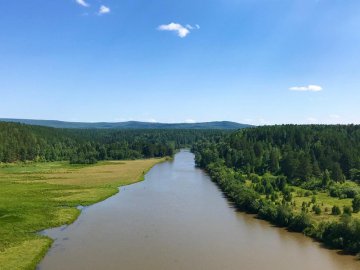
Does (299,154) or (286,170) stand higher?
(299,154)

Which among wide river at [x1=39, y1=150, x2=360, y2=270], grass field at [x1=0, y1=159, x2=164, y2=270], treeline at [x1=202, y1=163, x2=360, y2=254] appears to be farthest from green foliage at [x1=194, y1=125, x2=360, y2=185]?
grass field at [x1=0, y1=159, x2=164, y2=270]

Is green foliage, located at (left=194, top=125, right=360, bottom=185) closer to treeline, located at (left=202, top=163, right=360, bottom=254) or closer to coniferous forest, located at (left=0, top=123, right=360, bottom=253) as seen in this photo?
coniferous forest, located at (left=0, top=123, right=360, bottom=253)

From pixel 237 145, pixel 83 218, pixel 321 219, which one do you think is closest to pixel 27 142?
pixel 237 145

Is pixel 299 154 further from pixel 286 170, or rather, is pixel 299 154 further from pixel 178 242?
pixel 178 242

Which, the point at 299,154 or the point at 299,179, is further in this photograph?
the point at 299,154

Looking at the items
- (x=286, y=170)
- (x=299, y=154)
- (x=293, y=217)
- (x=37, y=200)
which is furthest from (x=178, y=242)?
(x=299, y=154)

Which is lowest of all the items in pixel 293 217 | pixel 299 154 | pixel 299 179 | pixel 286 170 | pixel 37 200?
pixel 37 200
